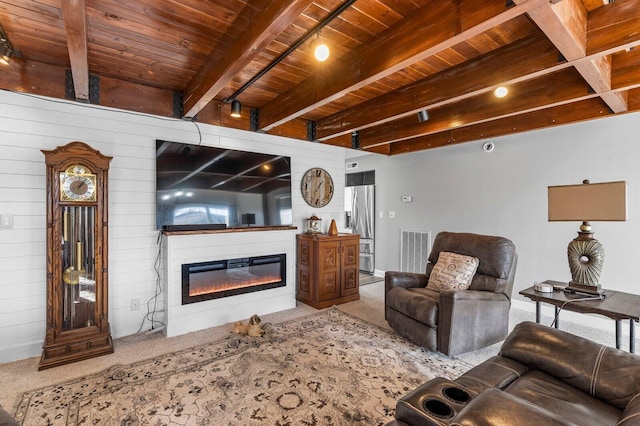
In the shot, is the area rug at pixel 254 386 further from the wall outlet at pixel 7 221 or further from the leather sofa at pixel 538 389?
the wall outlet at pixel 7 221

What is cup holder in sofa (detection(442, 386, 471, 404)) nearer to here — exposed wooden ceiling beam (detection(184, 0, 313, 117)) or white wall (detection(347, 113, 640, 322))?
exposed wooden ceiling beam (detection(184, 0, 313, 117))

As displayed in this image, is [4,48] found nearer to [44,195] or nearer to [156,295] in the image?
[44,195]

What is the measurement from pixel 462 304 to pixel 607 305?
996 millimetres

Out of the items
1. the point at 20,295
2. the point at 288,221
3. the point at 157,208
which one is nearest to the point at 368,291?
the point at 288,221

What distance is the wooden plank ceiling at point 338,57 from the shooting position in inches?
72.7

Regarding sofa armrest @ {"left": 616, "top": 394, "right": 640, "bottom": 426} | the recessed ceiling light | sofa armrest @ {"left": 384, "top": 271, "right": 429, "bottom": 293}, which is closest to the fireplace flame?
sofa armrest @ {"left": 384, "top": 271, "right": 429, "bottom": 293}

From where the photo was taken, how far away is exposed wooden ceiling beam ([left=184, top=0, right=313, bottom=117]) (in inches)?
64.5

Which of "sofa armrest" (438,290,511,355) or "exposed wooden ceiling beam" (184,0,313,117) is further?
"sofa armrest" (438,290,511,355)

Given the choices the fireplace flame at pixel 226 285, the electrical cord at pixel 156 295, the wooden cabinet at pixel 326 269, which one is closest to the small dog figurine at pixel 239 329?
the fireplace flame at pixel 226 285

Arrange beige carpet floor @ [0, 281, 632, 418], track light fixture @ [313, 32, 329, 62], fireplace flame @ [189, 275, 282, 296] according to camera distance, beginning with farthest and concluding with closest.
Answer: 1. fireplace flame @ [189, 275, 282, 296]
2. beige carpet floor @ [0, 281, 632, 418]
3. track light fixture @ [313, 32, 329, 62]

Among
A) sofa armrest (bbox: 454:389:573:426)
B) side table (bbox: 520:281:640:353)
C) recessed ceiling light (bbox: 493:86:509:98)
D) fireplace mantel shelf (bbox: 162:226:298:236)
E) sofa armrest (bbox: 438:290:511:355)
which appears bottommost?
sofa armrest (bbox: 438:290:511:355)

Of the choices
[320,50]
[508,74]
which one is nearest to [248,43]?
[320,50]

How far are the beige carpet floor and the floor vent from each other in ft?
4.32

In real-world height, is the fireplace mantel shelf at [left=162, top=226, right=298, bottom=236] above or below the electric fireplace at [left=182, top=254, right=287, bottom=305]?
above
